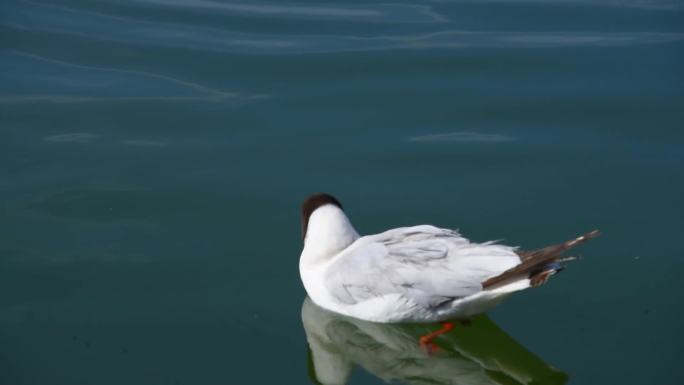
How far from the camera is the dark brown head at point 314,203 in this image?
24.8 feet

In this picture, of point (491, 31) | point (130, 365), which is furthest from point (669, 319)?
point (491, 31)

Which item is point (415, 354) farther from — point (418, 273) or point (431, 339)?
point (418, 273)

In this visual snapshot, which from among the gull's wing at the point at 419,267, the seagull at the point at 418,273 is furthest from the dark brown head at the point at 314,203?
the gull's wing at the point at 419,267

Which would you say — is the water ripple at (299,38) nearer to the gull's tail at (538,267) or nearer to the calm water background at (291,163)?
the calm water background at (291,163)

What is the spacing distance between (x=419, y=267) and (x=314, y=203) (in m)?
1.08

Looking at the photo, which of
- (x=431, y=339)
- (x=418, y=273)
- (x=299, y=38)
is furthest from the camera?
(x=299, y=38)

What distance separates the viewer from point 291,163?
884cm

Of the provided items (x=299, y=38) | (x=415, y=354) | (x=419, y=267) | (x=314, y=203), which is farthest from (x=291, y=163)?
(x=299, y=38)

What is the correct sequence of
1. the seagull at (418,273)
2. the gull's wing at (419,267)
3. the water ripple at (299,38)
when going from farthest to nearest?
1. the water ripple at (299,38)
2. the gull's wing at (419,267)
3. the seagull at (418,273)

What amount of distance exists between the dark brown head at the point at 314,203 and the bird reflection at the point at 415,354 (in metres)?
0.62

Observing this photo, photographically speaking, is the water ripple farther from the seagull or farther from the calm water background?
the seagull

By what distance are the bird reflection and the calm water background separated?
0.41ft

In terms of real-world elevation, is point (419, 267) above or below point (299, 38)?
below

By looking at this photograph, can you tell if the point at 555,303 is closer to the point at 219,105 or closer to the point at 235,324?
the point at 235,324
